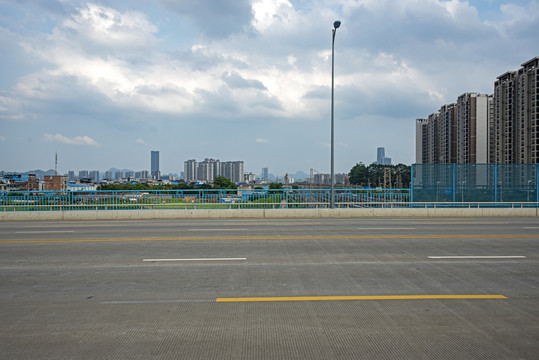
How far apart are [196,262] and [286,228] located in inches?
275

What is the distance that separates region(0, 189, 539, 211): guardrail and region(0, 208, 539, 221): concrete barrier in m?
0.55

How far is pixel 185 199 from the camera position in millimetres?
21516

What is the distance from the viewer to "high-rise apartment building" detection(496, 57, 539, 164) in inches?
4230

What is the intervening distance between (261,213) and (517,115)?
123203 millimetres

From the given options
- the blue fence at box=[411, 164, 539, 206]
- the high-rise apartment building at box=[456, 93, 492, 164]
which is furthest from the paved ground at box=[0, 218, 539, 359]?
the high-rise apartment building at box=[456, 93, 492, 164]

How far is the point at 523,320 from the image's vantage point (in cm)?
534

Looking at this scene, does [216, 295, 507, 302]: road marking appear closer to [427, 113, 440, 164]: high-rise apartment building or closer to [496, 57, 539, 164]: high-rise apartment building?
[496, 57, 539, 164]: high-rise apartment building

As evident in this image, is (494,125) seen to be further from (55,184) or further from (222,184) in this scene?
(55,184)

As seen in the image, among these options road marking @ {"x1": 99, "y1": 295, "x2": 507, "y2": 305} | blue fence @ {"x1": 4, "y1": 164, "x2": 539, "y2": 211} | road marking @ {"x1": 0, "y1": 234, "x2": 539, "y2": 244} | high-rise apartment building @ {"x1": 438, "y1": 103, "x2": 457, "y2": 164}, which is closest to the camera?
road marking @ {"x1": 99, "y1": 295, "x2": 507, "y2": 305}

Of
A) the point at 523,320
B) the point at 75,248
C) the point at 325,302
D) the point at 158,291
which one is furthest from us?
the point at 75,248

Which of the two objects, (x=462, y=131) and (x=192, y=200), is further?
(x=462, y=131)

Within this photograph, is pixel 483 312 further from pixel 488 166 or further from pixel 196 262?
pixel 488 166

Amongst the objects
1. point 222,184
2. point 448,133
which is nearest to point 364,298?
point 222,184

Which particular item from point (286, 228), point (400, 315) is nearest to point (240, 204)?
point (286, 228)
